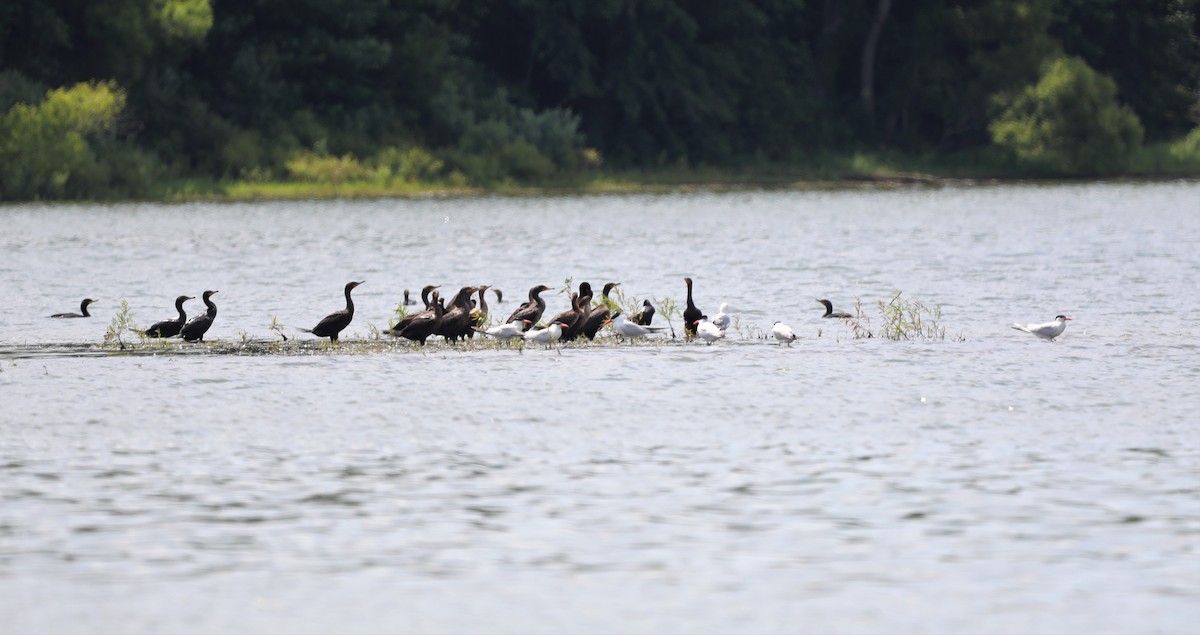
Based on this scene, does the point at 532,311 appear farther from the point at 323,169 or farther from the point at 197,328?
the point at 323,169

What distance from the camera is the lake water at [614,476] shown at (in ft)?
36.0

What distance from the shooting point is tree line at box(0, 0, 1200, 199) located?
222 feet

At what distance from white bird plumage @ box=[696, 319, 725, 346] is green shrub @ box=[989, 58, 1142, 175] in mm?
62008

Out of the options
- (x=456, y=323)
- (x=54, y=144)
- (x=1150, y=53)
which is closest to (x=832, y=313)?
(x=456, y=323)

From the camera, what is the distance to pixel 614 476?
14.8m

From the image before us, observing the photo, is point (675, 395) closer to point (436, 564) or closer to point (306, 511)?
point (306, 511)

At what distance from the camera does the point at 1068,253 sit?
43031 mm

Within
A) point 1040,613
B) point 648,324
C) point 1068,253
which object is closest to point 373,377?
point 648,324

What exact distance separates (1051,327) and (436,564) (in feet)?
44.6

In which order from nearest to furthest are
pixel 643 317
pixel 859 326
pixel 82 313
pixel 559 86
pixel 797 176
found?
pixel 643 317 → pixel 859 326 → pixel 82 313 → pixel 559 86 → pixel 797 176

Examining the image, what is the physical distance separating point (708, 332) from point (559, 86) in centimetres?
6223

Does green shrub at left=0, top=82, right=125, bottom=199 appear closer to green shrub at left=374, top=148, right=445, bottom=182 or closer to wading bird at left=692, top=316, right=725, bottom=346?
green shrub at left=374, top=148, right=445, bottom=182

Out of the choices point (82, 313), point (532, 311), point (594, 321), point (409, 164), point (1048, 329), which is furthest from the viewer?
point (409, 164)

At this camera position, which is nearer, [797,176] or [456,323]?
[456,323]
